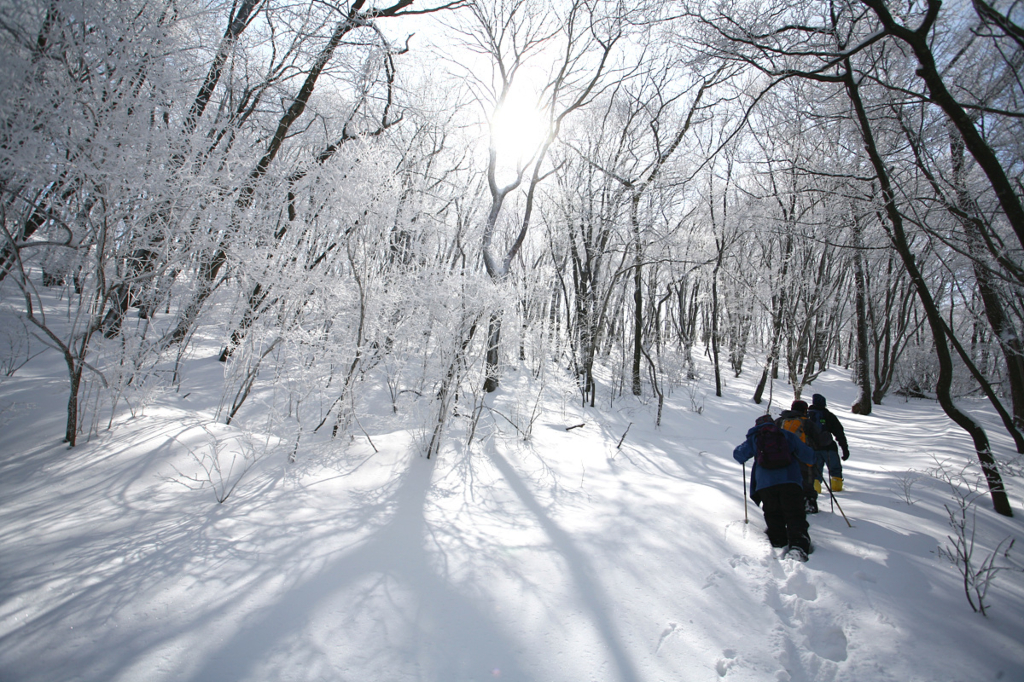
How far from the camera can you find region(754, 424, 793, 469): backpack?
3.52m

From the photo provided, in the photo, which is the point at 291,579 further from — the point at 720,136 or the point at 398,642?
the point at 720,136

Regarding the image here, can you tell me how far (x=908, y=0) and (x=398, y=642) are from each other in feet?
22.4

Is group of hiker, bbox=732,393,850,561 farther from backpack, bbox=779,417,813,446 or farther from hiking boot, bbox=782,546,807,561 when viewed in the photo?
backpack, bbox=779,417,813,446

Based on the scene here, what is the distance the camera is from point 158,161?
400 centimetres

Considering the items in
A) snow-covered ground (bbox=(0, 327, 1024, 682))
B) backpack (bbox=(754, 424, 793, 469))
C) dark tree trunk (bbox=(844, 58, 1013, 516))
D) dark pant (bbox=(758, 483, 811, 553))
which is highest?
dark tree trunk (bbox=(844, 58, 1013, 516))

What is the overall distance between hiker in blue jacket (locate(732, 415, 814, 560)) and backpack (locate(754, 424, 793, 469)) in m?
0.01

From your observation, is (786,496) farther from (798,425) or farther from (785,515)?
(798,425)

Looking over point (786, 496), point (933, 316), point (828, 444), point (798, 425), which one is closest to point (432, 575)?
point (786, 496)

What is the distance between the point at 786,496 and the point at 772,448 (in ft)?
1.29

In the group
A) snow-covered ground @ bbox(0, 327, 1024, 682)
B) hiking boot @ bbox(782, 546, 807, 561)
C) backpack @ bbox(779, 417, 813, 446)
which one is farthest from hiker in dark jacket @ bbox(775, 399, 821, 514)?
hiking boot @ bbox(782, 546, 807, 561)

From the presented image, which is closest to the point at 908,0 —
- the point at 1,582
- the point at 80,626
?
the point at 80,626

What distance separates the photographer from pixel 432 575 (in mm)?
2977

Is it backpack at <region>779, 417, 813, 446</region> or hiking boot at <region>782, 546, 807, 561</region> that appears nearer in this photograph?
hiking boot at <region>782, 546, 807, 561</region>

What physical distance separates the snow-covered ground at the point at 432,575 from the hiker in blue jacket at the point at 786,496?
0.56 feet
